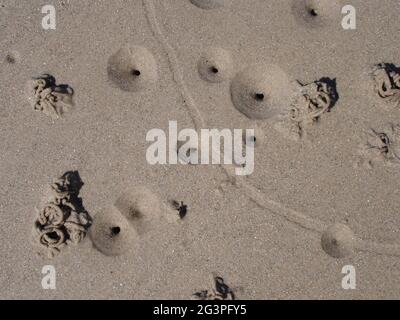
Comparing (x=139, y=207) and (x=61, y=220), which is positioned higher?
(x=139, y=207)

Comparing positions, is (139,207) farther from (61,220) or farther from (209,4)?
(209,4)

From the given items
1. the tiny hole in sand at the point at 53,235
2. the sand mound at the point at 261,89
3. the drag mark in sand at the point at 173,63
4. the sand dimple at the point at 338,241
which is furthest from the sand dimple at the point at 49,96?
the sand dimple at the point at 338,241

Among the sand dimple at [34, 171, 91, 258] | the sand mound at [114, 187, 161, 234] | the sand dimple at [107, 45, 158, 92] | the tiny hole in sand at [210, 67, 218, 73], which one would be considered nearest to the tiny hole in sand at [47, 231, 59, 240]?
the sand dimple at [34, 171, 91, 258]

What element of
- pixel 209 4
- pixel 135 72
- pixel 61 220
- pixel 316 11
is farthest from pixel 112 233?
pixel 316 11

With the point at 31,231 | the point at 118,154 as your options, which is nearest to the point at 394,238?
the point at 118,154

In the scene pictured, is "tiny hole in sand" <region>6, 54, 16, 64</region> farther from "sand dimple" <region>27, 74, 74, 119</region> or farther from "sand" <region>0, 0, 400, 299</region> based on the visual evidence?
"sand dimple" <region>27, 74, 74, 119</region>
